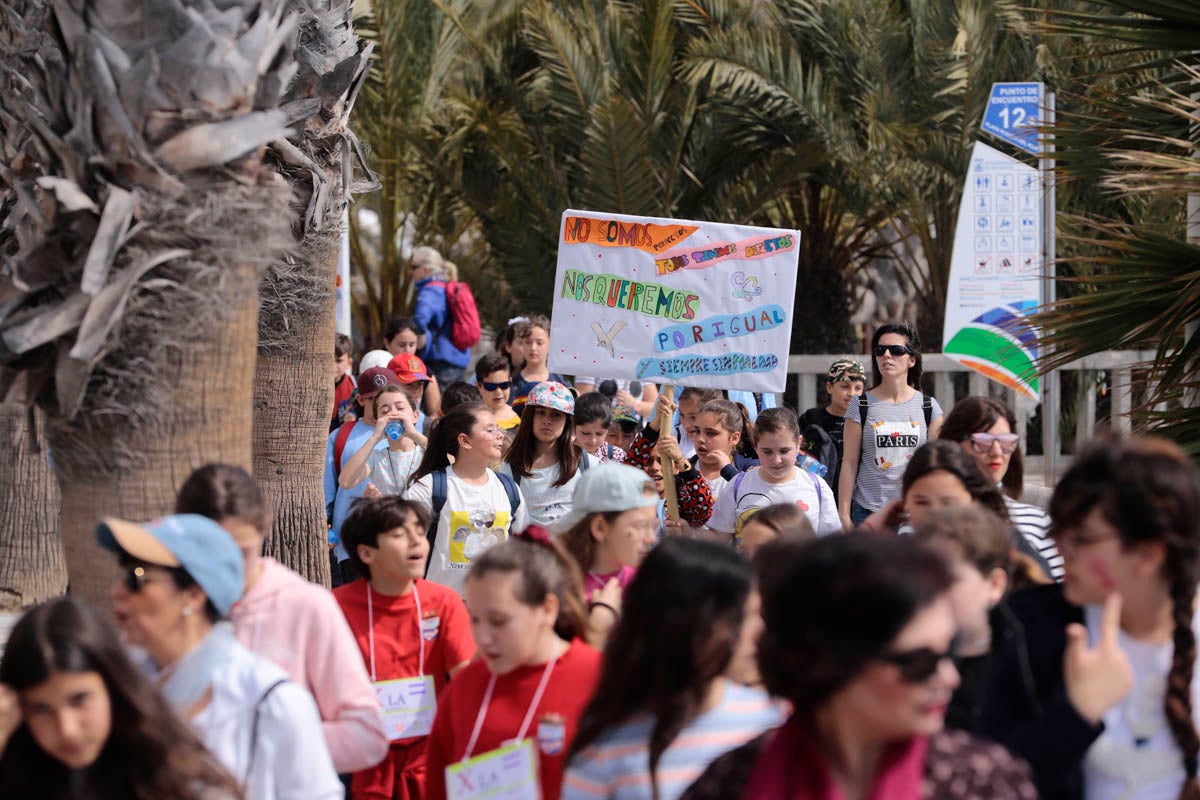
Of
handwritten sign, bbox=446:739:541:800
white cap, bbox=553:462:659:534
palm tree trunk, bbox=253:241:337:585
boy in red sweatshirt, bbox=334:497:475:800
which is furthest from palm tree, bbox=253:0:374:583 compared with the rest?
handwritten sign, bbox=446:739:541:800

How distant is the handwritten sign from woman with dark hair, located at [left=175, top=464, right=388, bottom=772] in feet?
0.83

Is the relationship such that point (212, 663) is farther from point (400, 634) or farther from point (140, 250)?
point (400, 634)

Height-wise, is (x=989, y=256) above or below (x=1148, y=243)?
above

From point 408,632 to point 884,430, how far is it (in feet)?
10.9

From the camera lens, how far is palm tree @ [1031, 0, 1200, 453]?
229 inches

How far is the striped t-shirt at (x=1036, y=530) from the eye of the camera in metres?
4.65

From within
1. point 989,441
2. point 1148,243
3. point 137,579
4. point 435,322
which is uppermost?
point 435,322

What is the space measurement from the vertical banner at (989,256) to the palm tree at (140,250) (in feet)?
25.0

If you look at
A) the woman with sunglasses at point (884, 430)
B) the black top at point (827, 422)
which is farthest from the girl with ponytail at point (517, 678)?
the black top at point (827, 422)

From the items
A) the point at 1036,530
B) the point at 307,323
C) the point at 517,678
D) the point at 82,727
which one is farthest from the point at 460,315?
the point at 82,727

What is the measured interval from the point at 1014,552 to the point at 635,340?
14.3 feet

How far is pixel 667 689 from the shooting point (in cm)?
307

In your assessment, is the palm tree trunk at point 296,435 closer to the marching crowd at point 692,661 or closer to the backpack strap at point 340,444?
the backpack strap at point 340,444

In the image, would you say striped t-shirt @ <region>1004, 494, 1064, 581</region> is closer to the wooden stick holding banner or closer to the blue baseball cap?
the wooden stick holding banner
